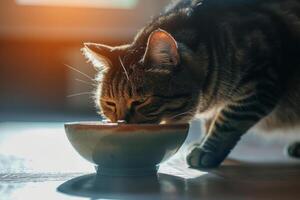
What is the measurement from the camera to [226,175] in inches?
48.7

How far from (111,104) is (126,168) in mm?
222

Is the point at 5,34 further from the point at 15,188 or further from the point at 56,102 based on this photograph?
the point at 15,188

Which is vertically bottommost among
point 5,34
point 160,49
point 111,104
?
point 111,104

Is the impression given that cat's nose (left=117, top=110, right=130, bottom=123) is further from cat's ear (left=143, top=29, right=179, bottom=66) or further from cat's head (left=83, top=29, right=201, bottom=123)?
cat's ear (left=143, top=29, right=179, bottom=66)

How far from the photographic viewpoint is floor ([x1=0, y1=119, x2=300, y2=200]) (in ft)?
3.26

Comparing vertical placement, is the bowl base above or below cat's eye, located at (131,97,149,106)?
below

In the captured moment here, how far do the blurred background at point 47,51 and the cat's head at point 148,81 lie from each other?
1.62 meters

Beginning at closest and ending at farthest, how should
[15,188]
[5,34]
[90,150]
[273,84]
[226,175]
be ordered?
[15,188]
[90,150]
[226,175]
[273,84]
[5,34]

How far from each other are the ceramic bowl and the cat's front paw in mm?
227

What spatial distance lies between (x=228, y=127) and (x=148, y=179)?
1.16ft

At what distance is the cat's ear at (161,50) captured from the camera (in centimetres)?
121

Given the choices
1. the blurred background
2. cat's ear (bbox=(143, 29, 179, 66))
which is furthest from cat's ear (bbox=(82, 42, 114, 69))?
the blurred background

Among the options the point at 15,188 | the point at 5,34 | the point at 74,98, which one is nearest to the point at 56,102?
the point at 74,98

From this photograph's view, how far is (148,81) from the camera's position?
1280mm
